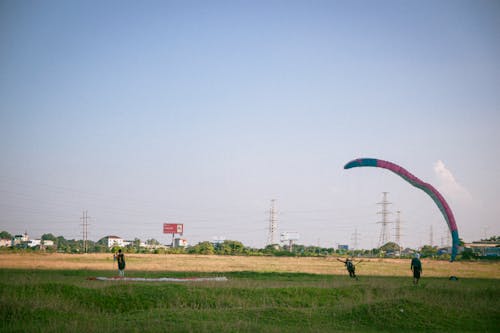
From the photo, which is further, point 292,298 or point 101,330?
point 292,298

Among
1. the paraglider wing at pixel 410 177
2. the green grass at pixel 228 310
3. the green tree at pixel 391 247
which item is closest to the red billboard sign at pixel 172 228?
the green tree at pixel 391 247

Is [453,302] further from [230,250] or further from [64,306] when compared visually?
[230,250]

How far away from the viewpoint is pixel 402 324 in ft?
61.7

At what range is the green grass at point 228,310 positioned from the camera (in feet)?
56.9

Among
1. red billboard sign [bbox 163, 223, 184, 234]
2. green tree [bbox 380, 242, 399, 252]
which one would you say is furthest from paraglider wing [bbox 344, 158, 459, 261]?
red billboard sign [bbox 163, 223, 184, 234]

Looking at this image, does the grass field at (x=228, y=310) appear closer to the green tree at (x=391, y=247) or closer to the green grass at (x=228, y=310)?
the green grass at (x=228, y=310)

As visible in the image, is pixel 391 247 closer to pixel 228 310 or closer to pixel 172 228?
pixel 172 228

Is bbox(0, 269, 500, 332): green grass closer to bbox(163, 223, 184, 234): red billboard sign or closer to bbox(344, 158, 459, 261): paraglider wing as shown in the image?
bbox(344, 158, 459, 261): paraglider wing

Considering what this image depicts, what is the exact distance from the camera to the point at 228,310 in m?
20.2

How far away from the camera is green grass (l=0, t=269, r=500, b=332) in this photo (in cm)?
1733

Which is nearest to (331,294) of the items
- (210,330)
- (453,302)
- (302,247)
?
(453,302)

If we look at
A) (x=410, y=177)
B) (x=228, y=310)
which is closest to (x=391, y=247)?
(x=410, y=177)

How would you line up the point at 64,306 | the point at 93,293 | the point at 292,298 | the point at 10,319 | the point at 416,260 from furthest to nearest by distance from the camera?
the point at 416,260 → the point at 292,298 → the point at 93,293 → the point at 64,306 → the point at 10,319

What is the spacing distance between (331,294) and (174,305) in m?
8.76
